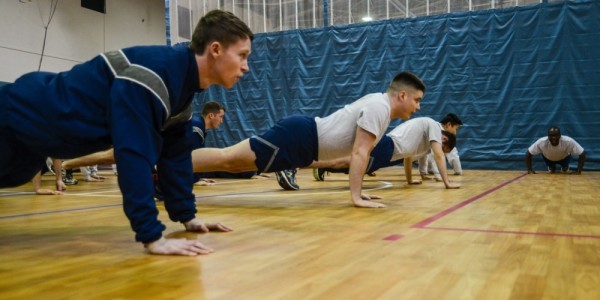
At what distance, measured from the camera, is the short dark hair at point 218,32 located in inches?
80.0

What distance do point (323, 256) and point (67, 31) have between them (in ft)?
34.1

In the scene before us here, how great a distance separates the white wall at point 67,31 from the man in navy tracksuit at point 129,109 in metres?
8.42

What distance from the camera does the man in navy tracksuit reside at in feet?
5.60

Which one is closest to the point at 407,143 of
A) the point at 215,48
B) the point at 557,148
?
the point at 215,48

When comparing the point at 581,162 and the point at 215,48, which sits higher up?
the point at 215,48

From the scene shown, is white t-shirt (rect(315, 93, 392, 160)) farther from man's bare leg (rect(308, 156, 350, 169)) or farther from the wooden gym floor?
man's bare leg (rect(308, 156, 350, 169))

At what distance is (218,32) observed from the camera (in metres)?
2.04

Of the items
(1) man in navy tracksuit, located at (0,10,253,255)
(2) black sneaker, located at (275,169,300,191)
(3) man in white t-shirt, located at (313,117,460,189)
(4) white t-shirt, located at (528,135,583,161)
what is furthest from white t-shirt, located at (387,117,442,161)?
(4) white t-shirt, located at (528,135,583,161)

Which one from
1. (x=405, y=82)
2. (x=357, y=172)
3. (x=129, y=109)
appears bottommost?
(x=357, y=172)

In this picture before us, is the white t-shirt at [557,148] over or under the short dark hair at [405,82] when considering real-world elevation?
under

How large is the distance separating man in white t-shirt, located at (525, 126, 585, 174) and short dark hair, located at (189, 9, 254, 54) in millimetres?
6935

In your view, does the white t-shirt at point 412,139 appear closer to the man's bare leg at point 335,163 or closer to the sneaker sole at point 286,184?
the man's bare leg at point 335,163

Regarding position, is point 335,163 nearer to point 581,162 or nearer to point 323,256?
point 323,256

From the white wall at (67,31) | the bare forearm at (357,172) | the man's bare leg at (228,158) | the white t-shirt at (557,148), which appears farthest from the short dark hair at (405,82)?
the white wall at (67,31)
